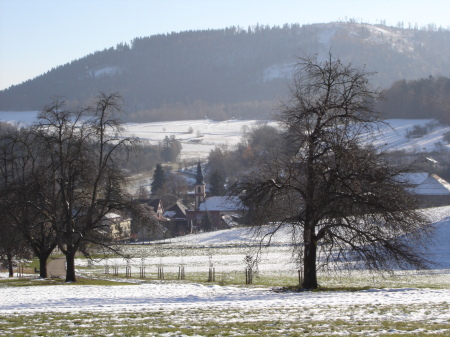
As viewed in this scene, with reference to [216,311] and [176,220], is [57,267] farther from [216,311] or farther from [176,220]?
[176,220]

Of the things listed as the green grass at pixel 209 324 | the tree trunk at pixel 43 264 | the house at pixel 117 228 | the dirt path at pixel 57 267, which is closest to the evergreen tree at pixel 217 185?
the dirt path at pixel 57 267

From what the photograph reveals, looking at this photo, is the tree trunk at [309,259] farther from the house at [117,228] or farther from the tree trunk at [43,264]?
the tree trunk at [43,264]

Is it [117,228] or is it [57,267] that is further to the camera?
[57,267]

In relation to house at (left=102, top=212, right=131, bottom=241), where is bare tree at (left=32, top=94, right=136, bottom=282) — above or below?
above

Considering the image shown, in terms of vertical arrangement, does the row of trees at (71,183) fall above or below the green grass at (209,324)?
above

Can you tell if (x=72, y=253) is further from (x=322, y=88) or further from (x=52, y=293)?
(x=322, y=88)

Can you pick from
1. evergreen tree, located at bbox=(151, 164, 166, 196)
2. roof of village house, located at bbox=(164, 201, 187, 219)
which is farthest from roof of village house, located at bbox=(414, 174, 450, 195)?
evergreen tree, located at bbox=(151, 164, 166, 196)

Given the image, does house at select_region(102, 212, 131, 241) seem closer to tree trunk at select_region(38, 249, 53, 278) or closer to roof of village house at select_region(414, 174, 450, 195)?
tree trunk at select_region(38, 249, 53, 278)

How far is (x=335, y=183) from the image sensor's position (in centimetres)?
2527

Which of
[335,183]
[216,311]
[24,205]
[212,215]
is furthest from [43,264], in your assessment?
[212,215]

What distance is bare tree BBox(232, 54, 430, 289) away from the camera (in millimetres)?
24625

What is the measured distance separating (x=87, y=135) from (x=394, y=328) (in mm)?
21095

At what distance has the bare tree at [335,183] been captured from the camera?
969 inches

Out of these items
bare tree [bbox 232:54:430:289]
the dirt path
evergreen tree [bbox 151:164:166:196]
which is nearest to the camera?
bare tree [bbox 232:54:430:289]
